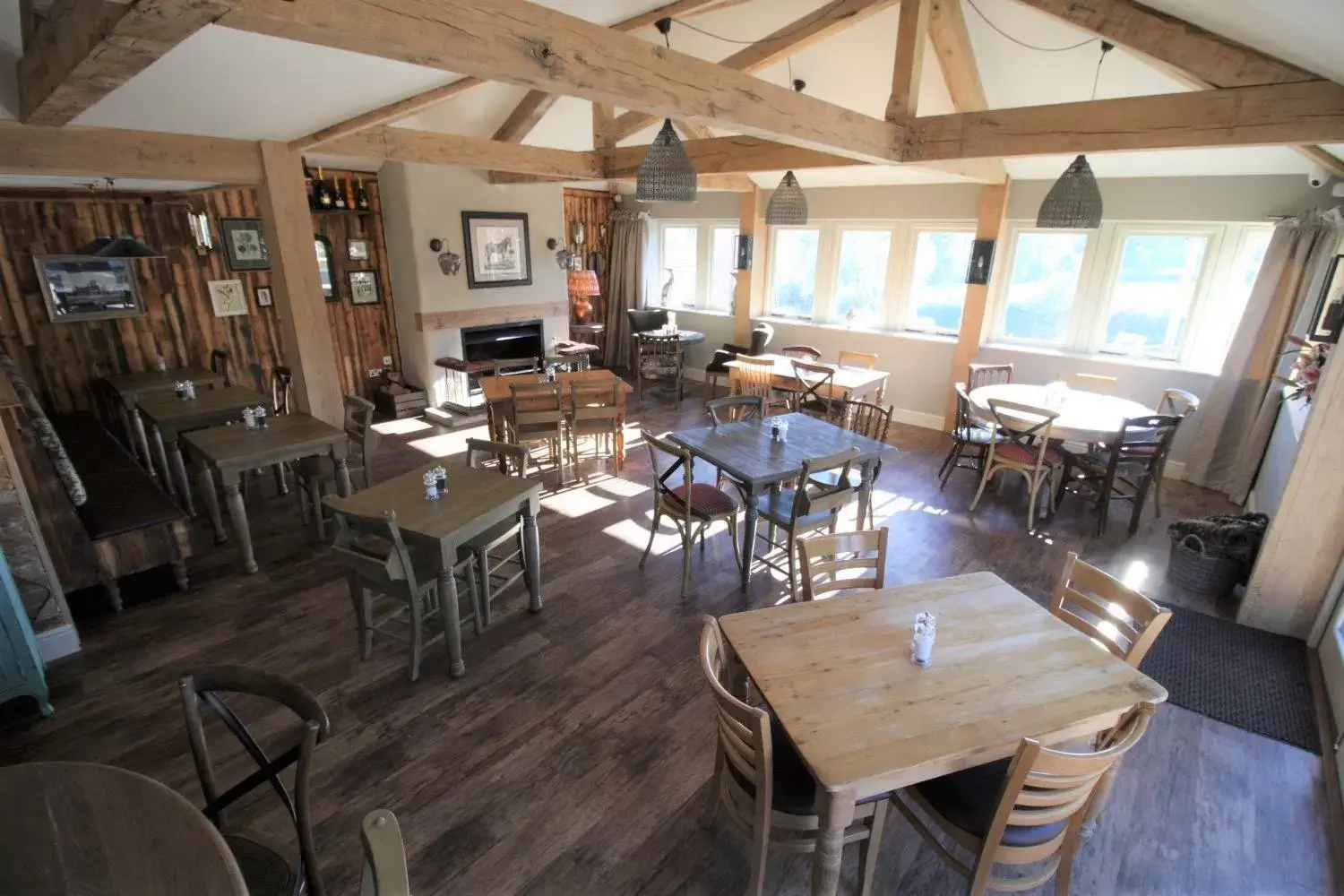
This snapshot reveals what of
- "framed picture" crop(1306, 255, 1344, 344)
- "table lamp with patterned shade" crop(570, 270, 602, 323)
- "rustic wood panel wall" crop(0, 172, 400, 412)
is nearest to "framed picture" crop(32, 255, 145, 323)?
"rustic wood panel wall" crop(0, 172, 400, 412)

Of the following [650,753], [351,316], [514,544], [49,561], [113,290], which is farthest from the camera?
[351,316]

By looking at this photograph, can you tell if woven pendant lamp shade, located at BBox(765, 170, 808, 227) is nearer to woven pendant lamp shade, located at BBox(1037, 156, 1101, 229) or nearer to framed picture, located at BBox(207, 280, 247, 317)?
woven pendant lamp shade, located at BBox(1037, 156, 1101, 229)

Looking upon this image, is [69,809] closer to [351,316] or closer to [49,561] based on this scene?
[49,561]

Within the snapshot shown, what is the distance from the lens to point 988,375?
607 centimetres

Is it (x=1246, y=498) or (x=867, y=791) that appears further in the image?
(x=1246, y=498)

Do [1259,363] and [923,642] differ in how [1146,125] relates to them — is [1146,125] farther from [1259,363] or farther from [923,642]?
[923,642]

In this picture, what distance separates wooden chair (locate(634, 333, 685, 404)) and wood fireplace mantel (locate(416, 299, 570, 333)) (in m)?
1.21

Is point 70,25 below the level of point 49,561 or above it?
above

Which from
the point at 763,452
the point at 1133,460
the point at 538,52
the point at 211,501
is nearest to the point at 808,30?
the point at 538,52

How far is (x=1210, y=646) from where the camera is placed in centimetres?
329

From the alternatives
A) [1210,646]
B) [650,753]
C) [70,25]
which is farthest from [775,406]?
[70,25]

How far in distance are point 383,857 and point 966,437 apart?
16.3ft

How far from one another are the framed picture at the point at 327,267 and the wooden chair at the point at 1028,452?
683 cm

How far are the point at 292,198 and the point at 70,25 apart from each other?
2.72 meters
